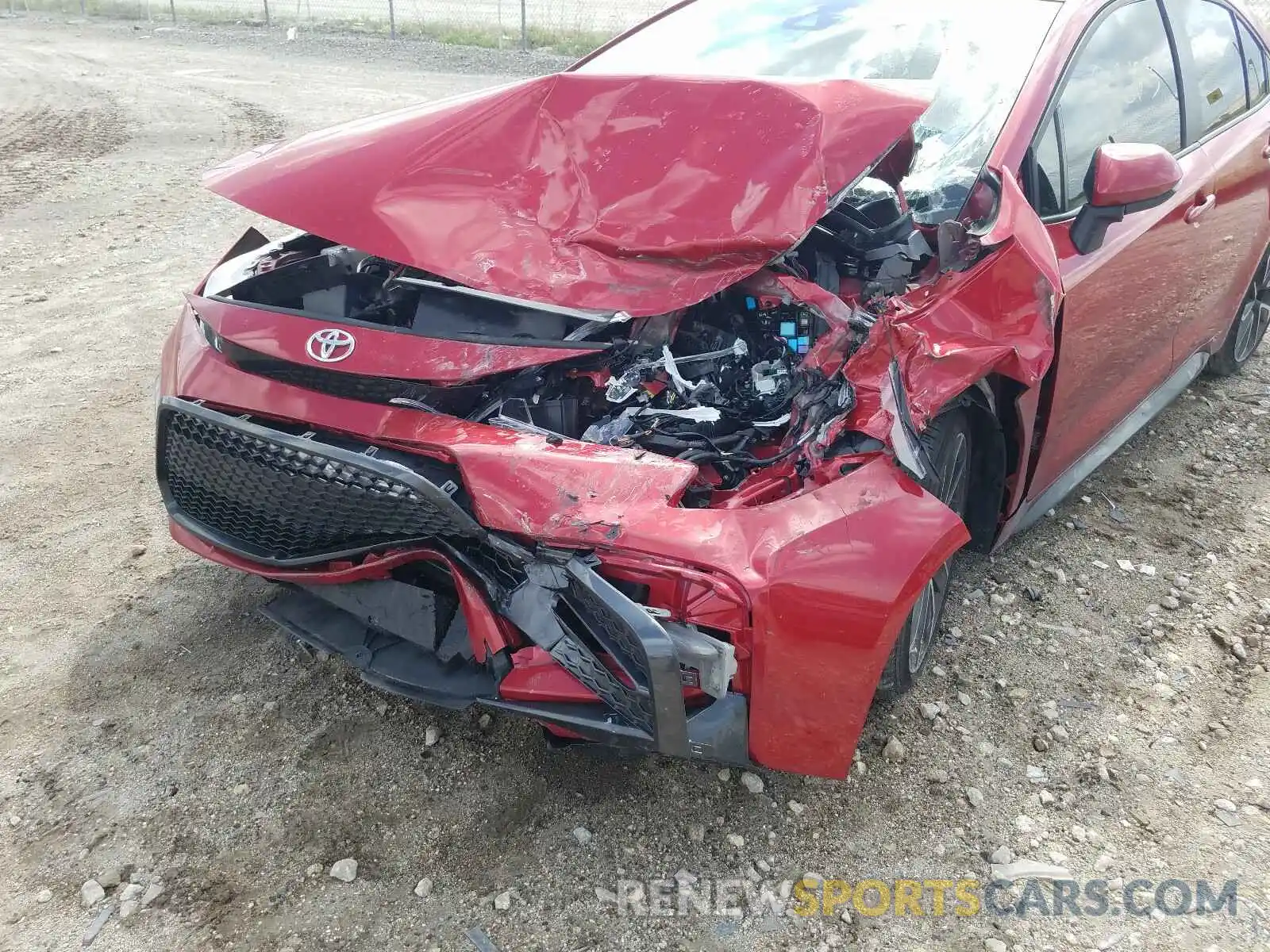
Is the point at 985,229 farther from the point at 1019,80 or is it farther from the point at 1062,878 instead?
the point at 1062,878

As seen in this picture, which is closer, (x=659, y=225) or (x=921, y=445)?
(x=921, y=445)

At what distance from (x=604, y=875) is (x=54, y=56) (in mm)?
16064

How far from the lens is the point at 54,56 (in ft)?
45.2

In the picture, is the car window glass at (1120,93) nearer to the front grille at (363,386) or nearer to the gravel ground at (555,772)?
the gravel ground at (555,772)

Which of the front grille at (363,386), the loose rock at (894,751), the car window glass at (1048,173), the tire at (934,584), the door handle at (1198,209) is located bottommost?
the loose rock at (894,751)

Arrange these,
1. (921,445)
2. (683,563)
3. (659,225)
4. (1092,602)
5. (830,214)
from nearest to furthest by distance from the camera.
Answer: (683,563) < (921,445) < (659,225) < (830,214) < (1092,602)

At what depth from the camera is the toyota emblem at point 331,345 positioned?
2.26 m

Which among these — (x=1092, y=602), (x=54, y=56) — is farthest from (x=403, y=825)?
(x=54, y=56)

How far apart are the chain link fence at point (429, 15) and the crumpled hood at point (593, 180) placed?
11810mm

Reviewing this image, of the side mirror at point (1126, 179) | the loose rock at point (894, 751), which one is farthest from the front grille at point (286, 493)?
the side mirror at point (1126, 179)

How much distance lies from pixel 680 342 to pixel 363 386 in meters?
0.84

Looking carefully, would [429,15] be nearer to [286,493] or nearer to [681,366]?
[681,366]

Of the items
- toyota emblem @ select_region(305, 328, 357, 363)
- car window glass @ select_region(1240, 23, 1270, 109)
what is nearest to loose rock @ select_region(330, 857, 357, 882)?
toyota emblem @ select_region(305, 328, 357, 363)

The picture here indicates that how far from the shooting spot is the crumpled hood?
7.73ft
